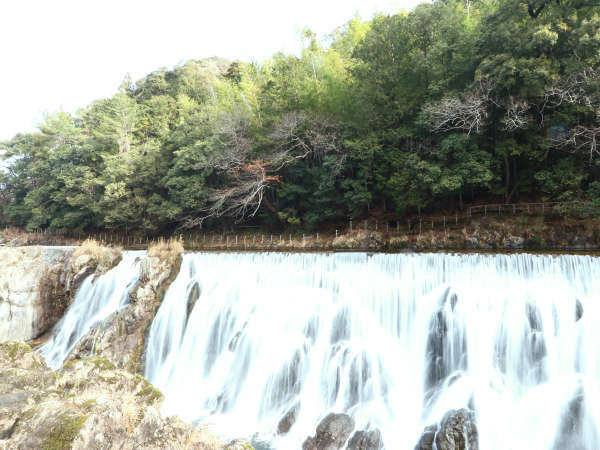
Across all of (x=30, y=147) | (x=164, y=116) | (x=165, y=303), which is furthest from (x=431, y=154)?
(x=30, y=147)

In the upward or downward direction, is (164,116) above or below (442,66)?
above

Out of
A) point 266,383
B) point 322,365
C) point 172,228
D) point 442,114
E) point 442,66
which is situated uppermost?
point 442,66

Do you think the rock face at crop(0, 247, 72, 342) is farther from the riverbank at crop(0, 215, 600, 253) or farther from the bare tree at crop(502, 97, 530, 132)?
the bare tree at crop(502, 97, 530, 132)

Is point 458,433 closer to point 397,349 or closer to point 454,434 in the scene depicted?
point 454,434

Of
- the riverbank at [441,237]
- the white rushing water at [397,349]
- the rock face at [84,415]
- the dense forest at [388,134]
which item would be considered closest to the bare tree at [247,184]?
the dense forest at [388,134]

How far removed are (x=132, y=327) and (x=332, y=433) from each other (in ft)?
31.0

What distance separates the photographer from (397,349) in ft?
33.6

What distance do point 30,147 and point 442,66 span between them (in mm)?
46582

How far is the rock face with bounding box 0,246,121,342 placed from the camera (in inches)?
647

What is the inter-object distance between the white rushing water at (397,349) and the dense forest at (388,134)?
6338mm

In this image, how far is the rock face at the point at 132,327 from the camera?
12.7 m

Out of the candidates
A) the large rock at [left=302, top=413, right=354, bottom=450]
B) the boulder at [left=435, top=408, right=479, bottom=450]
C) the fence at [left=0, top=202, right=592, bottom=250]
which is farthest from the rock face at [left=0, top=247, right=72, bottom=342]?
the boulder at [left=435, top=408, right=479, bottom=450]

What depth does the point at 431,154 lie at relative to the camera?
16531mm

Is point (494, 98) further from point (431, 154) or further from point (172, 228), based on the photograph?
point (172, 228)
